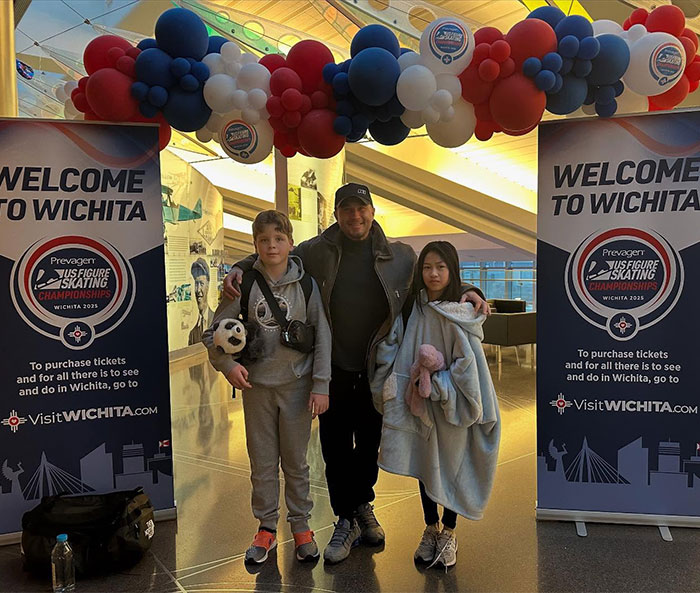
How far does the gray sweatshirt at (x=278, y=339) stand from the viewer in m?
2.46

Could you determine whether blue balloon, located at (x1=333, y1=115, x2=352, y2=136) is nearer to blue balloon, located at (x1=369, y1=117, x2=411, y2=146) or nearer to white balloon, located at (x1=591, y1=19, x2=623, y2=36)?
blue balloon, located at (x1=369, y1=117, x2=411, y2=146)

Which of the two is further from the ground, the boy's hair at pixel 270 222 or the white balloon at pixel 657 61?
the white balloon at pixel 657 61

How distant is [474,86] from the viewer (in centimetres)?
265

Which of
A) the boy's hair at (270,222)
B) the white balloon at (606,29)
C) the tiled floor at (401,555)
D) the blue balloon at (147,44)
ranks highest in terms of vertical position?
the white balloon at (606,29)

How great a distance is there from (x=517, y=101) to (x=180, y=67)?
5.24 ft

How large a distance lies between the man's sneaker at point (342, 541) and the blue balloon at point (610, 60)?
2446 mm

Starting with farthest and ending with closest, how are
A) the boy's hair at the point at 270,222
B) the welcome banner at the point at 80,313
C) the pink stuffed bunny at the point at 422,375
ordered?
the welcome banner at the point at 80,313 → the boy's hair at the point at 270,222 → the pink stuffed bunny at the point at 422,375

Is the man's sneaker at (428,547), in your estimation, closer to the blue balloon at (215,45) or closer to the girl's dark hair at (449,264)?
the girl's dark hair at (449,264)

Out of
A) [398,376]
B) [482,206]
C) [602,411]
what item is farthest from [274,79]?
[482,206]

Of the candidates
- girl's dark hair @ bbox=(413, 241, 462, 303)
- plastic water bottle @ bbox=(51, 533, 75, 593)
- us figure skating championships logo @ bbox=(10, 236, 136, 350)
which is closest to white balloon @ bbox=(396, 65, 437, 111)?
girl's dark hair @ bbox=(413, 241, 462, 303)

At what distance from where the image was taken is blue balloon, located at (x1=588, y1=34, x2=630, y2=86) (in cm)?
254

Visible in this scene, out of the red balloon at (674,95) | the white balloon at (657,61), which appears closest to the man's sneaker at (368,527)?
the white balloon at (657,61)

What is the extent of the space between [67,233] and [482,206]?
31.3ft

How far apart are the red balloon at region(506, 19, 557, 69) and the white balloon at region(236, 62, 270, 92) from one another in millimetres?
1183
